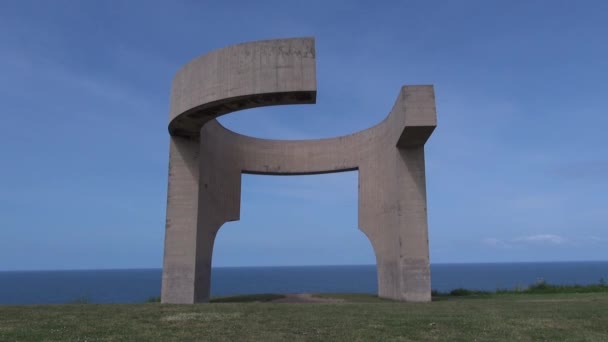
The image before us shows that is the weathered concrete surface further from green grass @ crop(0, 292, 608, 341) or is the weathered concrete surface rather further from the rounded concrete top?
green grass @ crop(0, 292, 608, 341)

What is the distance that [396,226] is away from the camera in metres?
14.8

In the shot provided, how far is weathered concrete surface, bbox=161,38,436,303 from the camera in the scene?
11.6 metres

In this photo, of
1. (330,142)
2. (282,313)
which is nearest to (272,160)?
(330,142)

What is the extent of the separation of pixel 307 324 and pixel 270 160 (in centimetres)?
1103

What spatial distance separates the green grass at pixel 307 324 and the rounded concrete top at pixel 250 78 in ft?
15.5

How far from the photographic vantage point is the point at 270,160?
743 inches

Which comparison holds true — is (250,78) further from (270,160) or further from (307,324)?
(270,160)

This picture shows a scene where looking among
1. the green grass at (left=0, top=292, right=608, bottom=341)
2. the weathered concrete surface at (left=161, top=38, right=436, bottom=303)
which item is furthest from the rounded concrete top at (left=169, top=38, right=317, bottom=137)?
the green grass at (left=0, top=292, right=608, bottom=341)

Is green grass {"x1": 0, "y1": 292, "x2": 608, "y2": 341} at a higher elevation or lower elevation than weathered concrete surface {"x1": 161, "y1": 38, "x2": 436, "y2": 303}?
lower

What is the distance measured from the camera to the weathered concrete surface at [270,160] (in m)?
11.6

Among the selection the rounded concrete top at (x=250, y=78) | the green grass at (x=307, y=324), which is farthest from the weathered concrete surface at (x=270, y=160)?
the green grass at (x=307, y=324)

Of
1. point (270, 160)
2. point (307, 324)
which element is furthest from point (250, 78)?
point (270, 160)

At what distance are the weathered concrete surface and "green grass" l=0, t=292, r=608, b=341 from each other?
3537 mm

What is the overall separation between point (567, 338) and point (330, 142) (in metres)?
12.8
